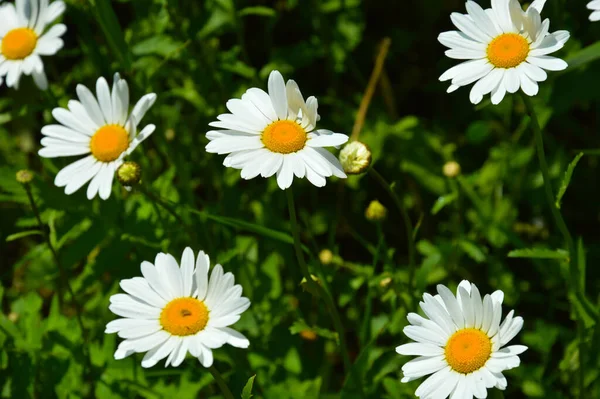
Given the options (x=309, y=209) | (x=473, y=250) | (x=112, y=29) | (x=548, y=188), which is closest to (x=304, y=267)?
(x=548, y=188)

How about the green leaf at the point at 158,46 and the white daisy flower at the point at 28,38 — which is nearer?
the white daisy flower at the point at 28,38

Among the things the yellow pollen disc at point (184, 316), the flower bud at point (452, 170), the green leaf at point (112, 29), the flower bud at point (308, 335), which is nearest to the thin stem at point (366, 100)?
the flower bud at point (452, 170)

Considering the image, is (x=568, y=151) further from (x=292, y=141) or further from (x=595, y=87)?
(x=292, y=141)

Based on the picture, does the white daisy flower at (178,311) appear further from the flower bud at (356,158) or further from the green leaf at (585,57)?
the green leaf at (585,57)

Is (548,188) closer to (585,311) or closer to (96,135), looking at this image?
(585,311)

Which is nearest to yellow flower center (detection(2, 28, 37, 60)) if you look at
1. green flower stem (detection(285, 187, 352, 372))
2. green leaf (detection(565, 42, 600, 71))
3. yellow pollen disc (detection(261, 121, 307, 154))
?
yellow pollen disc (detection(261, 121, 307, 154))

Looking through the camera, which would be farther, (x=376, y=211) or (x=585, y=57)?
(x=585, y=57)
